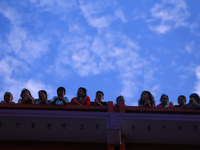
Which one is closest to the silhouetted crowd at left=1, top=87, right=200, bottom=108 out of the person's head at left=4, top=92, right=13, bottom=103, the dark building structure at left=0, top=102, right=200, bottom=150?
the person's head at left=4, top=92, right=13, bottom=103

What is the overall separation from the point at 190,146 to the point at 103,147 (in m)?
2.98

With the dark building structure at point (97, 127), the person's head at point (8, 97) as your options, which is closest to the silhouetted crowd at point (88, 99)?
the person's head at point (8, 97)

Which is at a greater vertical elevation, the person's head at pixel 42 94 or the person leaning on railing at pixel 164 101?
the person's head at pixel 42 94

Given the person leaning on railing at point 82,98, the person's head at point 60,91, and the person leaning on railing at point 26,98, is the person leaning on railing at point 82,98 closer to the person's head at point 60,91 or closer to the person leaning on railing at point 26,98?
the person's head at point 60,91

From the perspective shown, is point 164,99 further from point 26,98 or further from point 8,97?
point 8,97

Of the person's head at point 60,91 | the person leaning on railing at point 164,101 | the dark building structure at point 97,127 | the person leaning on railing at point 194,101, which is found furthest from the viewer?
the person leaning on railing at point 164,101

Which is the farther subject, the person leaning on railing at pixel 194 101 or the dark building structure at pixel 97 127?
the person leaning on railing at pixel 194 101

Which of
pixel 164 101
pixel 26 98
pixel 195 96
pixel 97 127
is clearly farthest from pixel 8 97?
pixel 195 96

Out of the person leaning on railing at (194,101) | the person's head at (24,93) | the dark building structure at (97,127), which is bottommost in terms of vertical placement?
the dark building structure at (97,127)

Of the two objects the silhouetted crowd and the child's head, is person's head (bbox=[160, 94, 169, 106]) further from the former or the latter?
the child's head

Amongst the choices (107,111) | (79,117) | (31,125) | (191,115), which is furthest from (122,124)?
(31,125)

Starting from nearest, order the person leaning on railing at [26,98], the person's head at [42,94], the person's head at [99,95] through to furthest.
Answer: the person leaning on railing at [26,98] → the person's head at [42,94] → the person's head at [99,95]

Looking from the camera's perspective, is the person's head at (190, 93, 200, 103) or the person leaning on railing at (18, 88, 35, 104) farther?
the person's head at (190, 93, 200, 103)

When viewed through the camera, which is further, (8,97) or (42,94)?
(42,94)
